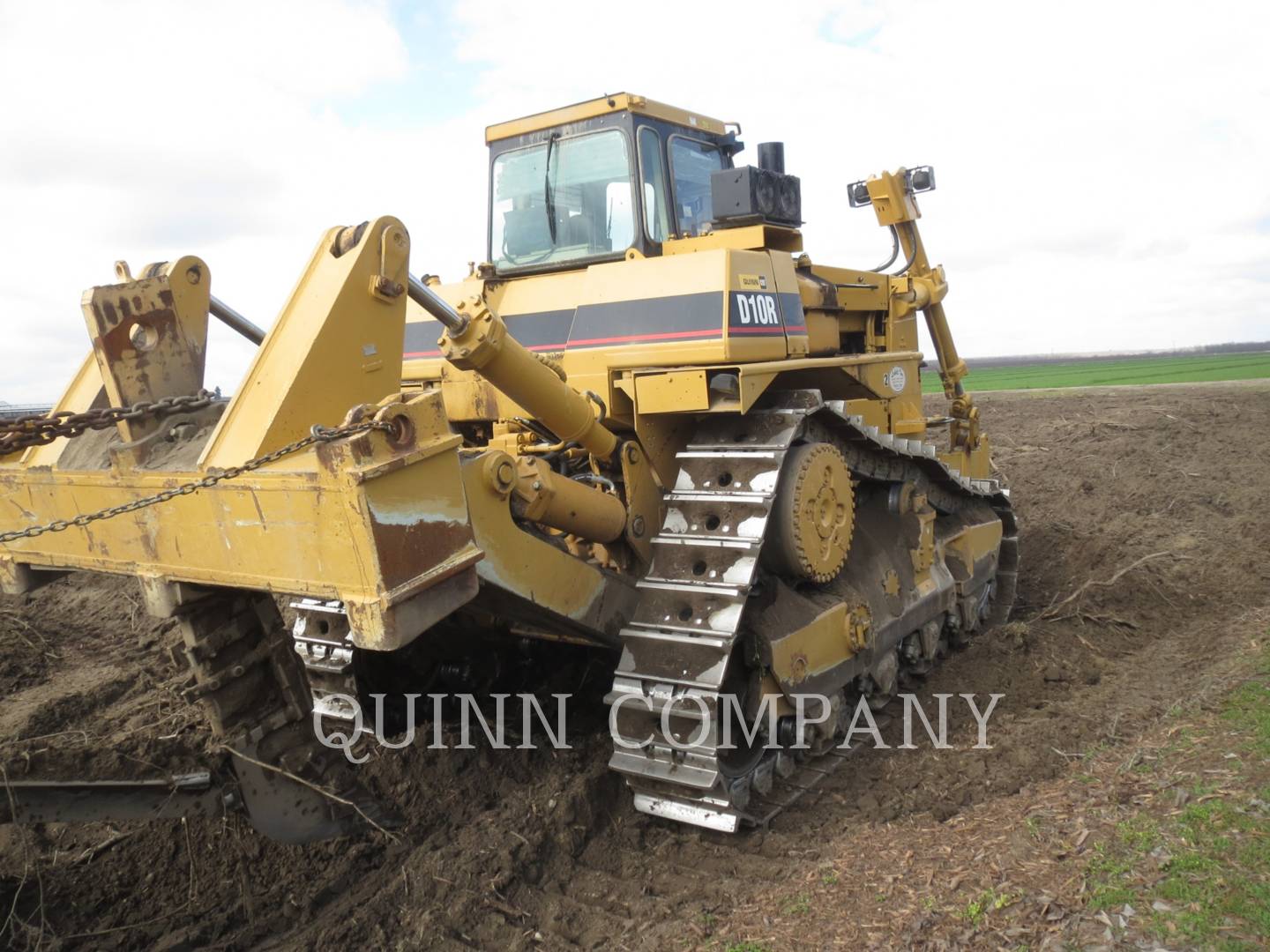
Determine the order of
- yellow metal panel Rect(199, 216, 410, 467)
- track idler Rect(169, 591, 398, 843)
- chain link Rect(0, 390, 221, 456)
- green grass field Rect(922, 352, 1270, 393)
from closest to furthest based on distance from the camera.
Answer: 1. chain link Rect(0, 390, 221, 456)
2. yellow metal panel Rect(199, 216, 410, 467)
3. track idler Rect(169, 591, 398, 843)
4. green grass field Rect(922, 352, 1270, 393)

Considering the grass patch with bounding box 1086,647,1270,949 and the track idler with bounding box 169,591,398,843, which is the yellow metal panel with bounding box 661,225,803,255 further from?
the grass patch with bounding box 1086,647,1270,949

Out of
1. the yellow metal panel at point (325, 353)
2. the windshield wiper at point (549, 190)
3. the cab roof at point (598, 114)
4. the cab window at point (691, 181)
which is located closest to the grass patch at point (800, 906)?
the yellow metal panel at point (325, 353)

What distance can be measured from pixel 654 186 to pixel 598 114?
0.54 meters

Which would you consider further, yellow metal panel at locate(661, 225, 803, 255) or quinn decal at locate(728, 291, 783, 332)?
yellow metal panel at locate(661, 225, 803, 255)

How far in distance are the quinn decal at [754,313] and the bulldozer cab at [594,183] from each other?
829 millimetres

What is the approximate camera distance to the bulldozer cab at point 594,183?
19.3 ft

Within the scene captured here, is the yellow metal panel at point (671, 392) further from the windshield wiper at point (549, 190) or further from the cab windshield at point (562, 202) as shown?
the windshield wiper at point (549, 190)

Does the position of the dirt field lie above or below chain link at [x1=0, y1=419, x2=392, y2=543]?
below

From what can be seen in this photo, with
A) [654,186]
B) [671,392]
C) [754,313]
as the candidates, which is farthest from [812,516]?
[654,186]

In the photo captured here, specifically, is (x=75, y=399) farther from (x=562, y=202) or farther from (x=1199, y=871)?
(x=1199, y=871)

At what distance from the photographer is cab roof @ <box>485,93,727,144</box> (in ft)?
19.3

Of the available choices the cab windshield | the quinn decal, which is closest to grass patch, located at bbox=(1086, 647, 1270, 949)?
the quinn decal

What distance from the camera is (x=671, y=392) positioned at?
4949 millimetres

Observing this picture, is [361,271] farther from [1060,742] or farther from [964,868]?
[1060,742]
